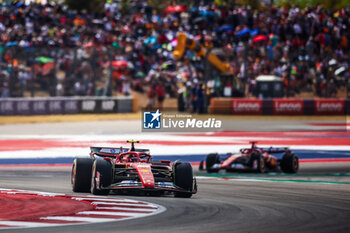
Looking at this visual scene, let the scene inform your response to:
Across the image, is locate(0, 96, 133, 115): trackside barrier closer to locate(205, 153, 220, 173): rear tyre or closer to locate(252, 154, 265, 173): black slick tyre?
locate(205, 153, 220, 173): rear tyre

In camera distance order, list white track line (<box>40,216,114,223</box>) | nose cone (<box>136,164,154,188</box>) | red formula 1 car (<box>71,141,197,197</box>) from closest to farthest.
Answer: white track line (<box>40,216,114,223</box>) → nose cone (<box>136,164,154,188</box>) → red formula 1 car (<box>71,141,197,197</box>)

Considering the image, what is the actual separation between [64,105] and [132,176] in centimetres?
2402

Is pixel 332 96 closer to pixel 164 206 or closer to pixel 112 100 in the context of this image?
pixel 112 100

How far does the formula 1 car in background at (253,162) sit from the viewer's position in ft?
58.0

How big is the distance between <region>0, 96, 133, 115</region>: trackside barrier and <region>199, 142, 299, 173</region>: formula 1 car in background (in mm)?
17408

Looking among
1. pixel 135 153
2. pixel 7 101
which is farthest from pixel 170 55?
pixel 135 153

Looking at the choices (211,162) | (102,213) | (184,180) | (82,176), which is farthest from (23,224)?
(211,162)

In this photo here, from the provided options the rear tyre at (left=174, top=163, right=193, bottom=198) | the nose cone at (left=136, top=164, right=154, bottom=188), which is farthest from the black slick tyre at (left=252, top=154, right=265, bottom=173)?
the nose cone at (left=136, top=164, right=154, bottom=188)

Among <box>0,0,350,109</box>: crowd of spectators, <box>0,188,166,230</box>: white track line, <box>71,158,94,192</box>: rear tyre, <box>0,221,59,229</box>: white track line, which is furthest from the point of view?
<box>0,0,350,109</box>: crowd of spectators

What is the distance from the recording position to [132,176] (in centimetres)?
1238

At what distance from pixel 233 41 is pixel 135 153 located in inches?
1083

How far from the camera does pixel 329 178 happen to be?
55.3 ft

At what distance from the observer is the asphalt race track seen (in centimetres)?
895

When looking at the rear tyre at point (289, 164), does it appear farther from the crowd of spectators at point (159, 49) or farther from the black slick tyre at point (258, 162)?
the crowd of spectators at point (159, 49)
